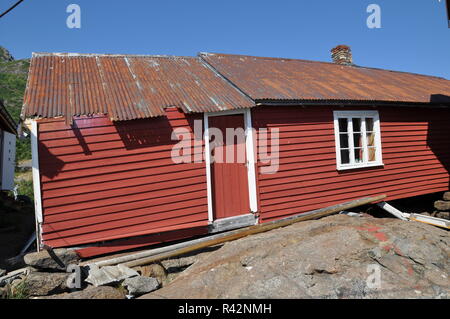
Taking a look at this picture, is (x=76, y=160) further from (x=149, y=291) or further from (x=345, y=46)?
(x=345, y=46)

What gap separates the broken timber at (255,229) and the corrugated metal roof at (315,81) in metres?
2.66

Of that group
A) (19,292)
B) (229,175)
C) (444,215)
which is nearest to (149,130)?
(229,175)

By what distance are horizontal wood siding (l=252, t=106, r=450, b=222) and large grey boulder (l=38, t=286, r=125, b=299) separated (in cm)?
329

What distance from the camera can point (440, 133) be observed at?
345 inches

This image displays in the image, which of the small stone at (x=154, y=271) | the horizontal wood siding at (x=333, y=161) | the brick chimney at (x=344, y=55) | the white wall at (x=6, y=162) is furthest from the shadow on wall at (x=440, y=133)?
the white wall at (x=6, y=162)

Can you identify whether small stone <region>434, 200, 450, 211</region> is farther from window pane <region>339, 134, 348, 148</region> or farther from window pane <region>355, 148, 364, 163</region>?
window pane <region>339, 134, 348, 148</region>

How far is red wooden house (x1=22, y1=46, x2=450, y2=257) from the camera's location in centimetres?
506

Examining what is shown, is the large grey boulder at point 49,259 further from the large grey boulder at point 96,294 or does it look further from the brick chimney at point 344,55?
the brick chimney at point 344,55

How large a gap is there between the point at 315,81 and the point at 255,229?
4831 millimetres

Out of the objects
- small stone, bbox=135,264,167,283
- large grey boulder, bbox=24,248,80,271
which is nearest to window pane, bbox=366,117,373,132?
small stone, bbox=135,264,167,283

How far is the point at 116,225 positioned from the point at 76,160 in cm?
139

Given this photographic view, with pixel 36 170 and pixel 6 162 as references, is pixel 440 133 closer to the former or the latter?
pixel 36 170
